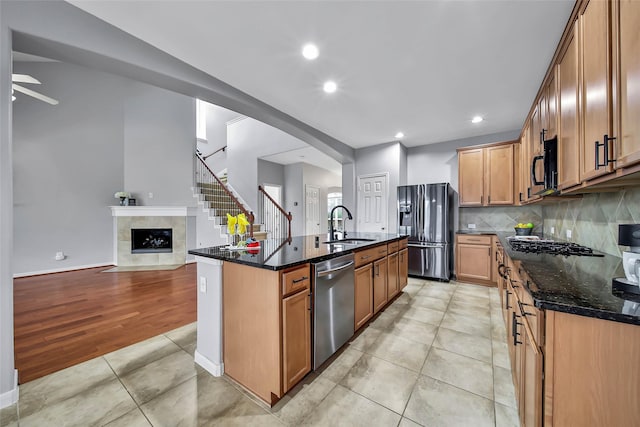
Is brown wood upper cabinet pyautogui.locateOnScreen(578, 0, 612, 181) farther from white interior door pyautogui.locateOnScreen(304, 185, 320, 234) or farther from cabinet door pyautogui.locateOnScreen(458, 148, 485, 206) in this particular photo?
white interior door pyautogui.locateOnScreen(304, 185, 320, 234)

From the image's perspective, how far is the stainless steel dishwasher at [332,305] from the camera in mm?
1791

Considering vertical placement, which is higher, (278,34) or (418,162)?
(278,34)

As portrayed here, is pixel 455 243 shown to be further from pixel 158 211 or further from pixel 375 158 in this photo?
pixel 158 211

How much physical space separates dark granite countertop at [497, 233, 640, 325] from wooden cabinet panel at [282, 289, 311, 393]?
1.24 m

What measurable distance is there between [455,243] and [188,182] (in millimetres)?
6464

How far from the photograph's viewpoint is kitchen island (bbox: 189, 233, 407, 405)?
4.96 feet

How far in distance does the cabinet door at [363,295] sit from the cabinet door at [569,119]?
66.1 inches

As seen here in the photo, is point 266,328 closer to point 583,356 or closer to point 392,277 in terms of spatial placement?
point 583,356

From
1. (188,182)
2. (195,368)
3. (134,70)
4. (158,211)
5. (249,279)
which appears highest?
(134,70)

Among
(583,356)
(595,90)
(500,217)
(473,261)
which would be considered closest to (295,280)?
(583,356)

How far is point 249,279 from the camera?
1.63 metres

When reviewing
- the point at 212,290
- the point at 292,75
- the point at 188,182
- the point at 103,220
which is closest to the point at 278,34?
the point at 292,75

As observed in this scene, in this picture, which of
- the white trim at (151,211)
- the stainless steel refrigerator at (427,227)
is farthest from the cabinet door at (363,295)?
the white trim at (151,211)

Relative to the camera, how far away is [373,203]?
5219 millimetres
